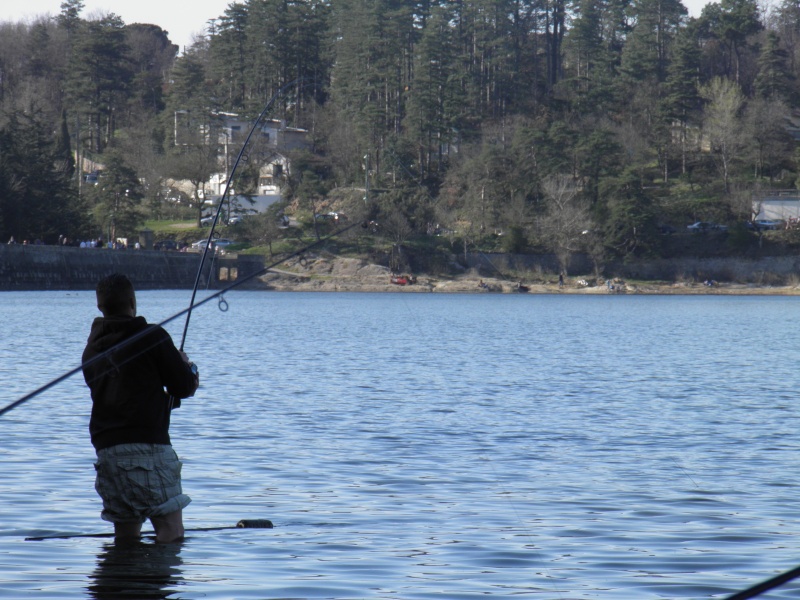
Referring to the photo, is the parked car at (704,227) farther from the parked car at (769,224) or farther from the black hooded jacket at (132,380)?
the black hooded jacket at (132,380)

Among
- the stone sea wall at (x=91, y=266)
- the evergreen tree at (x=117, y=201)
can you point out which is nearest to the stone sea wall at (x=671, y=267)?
the stone sea wall at (x=91, y=266)

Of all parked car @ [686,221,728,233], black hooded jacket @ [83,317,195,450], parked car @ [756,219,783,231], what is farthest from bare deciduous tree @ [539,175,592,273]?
black hooded jacket @ [83,317,195,450]

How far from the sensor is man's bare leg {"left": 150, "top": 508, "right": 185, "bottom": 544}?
628 centimetres

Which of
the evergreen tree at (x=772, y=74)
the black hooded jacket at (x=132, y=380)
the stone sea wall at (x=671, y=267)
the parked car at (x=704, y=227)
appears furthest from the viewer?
the evergreen tree at (x=772, y=74)

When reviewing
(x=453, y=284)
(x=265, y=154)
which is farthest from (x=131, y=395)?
(x=265, y=154)

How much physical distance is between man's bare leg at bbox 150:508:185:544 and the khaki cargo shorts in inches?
3.4

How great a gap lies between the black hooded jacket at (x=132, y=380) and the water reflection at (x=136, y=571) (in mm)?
923

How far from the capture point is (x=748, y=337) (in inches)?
1566

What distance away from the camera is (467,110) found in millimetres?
96312

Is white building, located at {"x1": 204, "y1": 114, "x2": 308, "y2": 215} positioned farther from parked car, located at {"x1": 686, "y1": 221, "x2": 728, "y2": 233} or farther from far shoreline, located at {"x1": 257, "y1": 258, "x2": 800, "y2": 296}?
parked car, located at {"x1": 686, "y1": 221, "x2": 728, "y2": 233}

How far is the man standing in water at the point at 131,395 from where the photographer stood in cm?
563

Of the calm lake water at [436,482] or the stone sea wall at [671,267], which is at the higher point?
the stone sea wall at [671,267]

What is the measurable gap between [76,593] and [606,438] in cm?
864

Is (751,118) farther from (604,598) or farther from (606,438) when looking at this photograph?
(604,598)
